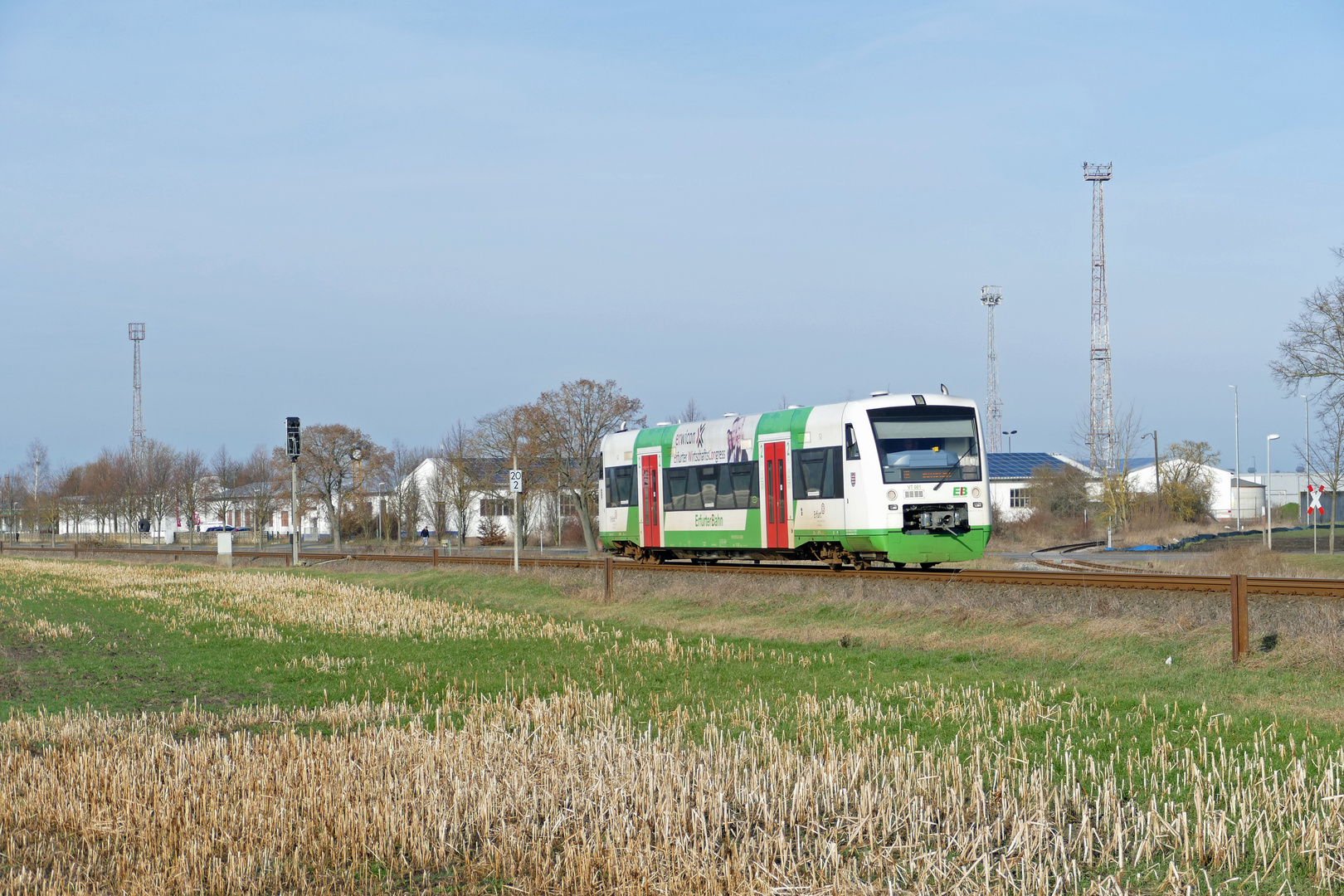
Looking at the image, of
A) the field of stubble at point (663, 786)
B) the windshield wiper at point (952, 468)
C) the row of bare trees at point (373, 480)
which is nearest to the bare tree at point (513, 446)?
the row of bare trees at point (373, 480)

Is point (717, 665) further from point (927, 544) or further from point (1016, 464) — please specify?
point (1016, 464)

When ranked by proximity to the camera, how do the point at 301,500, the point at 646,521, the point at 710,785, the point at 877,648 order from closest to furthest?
1. the point at 710,785
2. the point at 877,648
3. the point at 646,521
4. the point at 301,500

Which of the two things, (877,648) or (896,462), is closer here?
(877,648)

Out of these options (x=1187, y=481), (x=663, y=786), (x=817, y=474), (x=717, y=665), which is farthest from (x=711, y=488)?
(x=1187, y=481)

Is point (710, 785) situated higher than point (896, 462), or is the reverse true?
point (896, 462)

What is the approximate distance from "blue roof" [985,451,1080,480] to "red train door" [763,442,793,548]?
65.1 m

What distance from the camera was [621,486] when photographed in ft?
103

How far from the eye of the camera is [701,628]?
19.7m

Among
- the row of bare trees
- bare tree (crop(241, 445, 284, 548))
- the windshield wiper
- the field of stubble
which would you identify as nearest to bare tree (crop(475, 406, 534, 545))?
the row of bare trees

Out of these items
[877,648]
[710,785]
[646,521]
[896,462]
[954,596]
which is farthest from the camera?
[646,521]

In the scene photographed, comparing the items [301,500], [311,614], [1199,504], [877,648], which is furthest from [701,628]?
[301,500]

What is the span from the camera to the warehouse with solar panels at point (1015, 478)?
72.8 metres

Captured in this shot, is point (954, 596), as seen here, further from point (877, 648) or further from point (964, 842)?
point (964, 842)

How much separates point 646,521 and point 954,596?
12.5 metres
